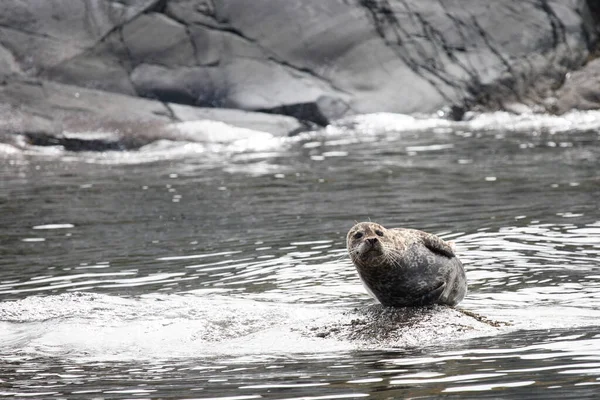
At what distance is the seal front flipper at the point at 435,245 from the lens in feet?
22.5

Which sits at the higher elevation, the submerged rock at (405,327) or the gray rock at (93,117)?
the gray rock at (93,117)

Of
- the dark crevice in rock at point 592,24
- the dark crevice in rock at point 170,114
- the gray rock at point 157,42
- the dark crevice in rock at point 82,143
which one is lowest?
the dark crevice in rock at point 82,143

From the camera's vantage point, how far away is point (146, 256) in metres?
10.3

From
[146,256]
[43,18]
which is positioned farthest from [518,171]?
[43,18]

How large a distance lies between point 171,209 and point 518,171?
15.5 feet

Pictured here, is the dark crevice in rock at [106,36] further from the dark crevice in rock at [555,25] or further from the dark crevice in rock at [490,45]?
the dark crevice in rock at [555,25]

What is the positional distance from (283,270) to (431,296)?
8.51 ft

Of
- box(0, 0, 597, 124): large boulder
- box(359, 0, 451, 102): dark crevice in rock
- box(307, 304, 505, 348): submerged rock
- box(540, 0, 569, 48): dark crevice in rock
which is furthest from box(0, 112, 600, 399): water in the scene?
box(540, 0, 569, 48): dark crevice in rock

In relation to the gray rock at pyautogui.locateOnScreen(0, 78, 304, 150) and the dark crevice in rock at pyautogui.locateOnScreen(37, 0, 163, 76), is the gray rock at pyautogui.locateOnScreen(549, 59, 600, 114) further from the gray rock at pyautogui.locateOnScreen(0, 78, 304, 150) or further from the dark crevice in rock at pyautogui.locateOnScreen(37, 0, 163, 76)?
the dark crevice in rock at pyautogui.locateOnScreen(37, 0, 163, 76)

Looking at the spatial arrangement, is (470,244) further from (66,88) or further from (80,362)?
(66,88)

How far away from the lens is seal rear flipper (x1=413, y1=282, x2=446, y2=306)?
6.83 metres

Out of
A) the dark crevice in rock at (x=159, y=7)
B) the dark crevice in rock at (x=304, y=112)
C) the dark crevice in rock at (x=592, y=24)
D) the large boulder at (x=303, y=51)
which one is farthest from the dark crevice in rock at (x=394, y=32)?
the dark crevice in rock at (x=159, y=7)

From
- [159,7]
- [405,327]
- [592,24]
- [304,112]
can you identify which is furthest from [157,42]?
[405,327]

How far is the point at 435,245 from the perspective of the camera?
22.5ft
